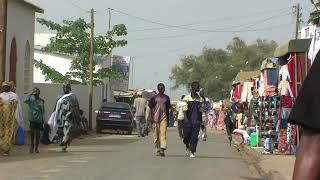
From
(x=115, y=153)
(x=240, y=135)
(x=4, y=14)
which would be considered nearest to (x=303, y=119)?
(x=115, y=153)

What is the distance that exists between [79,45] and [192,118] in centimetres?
2359

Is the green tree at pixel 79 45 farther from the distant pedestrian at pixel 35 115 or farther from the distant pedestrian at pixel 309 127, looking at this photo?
the distant pedestrian at pixel 309 127

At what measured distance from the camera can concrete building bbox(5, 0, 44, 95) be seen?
82.3 ft

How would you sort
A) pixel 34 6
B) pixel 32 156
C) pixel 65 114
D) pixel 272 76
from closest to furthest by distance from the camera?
pixel 32 156 → pixel 65 114 → pixel 272 76 → pixel 34 6

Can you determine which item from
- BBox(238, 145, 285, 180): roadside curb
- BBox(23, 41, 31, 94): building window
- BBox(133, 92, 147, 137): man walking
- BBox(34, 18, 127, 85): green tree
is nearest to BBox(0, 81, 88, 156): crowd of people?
BBox(238, 145, 285, 180): roadside curb

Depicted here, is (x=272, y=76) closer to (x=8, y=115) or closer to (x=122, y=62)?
(x=8, y=115)

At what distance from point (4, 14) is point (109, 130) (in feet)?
52.6

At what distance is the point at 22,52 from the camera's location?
88.9 feet

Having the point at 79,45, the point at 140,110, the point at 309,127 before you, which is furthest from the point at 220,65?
the point at 309,127

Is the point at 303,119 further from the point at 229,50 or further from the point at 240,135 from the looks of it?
the point at 229,50

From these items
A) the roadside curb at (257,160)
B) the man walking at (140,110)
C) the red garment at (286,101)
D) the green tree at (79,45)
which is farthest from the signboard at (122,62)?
the red garment at (286,101)

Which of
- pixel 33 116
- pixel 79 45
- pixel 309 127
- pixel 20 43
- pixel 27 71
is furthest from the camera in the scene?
pixel 79 45

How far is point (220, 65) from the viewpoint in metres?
88.6

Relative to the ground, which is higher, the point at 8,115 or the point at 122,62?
the point at 122,62
